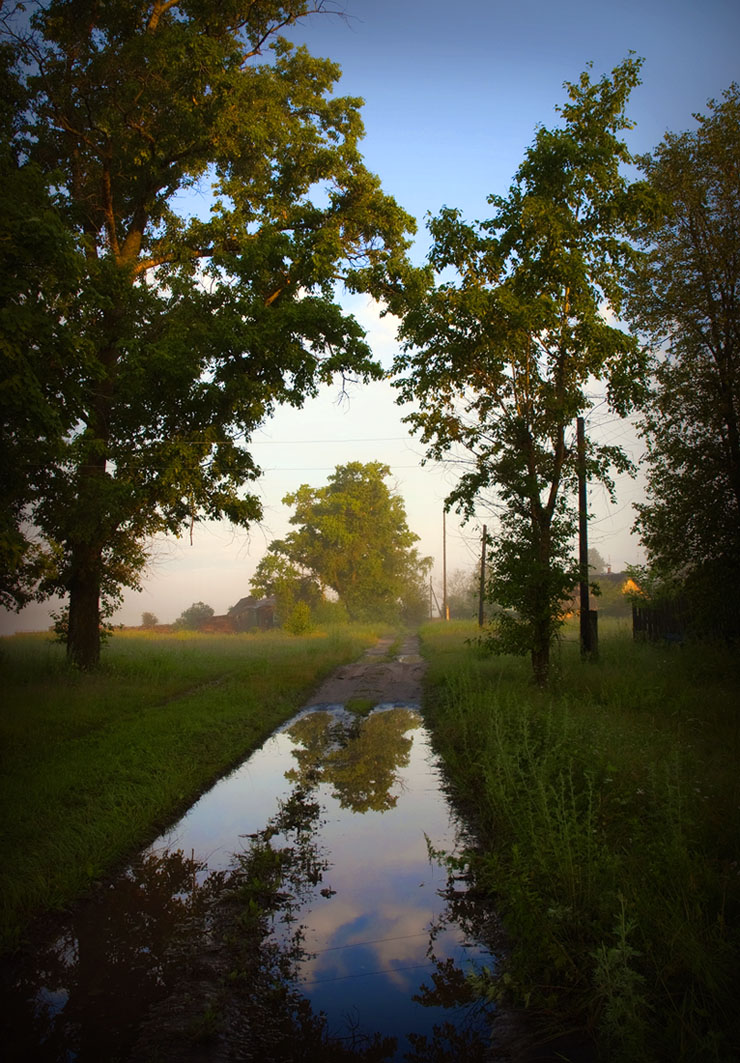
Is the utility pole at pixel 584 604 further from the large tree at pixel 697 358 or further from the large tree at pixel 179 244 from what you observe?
the large tree at pixel 179 244

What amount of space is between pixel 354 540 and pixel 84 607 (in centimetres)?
4363

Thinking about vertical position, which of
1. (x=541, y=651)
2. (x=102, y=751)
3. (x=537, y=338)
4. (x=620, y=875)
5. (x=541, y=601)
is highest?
(x=537, y=338)

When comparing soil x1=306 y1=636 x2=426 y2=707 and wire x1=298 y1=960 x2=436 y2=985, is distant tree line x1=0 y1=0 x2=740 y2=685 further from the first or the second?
wire x1=298 y1=960 x2=436 y2=985

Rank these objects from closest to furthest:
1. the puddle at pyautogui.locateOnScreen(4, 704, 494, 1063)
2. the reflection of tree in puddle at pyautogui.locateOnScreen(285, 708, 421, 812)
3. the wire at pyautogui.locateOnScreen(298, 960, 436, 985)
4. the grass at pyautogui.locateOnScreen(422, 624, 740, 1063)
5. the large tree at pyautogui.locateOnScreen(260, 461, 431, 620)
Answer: the grass at pyautogui.locateOnScreen(422, 624, 740, 1063)
the puddle at pyautogui.locateOnScreen(4, 704, 494, 1063)
the wire at pyautogui.locateOnScreen(298, 960, 436, 985)
the reflection of tree in puddle at pyautogui.locateOnScreen(285, 708, 421, 812)
the large tree at pyautogui.locateOnScreen(260, 461, 431, 620)

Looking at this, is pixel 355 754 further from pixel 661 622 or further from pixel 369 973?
pixel 661 622

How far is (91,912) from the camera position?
5008mm

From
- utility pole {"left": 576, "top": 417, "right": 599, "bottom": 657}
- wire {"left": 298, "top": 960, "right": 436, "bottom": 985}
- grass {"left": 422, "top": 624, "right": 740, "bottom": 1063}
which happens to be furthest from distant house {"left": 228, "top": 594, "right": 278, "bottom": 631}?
wire {"left": 298, "top": 960, "right": 436, "bottom": 985}

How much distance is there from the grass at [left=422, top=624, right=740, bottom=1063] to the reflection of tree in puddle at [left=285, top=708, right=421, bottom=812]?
3.52 ft

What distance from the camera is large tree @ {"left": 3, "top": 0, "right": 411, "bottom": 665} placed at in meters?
13.9

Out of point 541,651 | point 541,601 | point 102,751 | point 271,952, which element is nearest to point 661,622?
point 541,651

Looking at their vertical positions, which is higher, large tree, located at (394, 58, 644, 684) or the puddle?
large tree, located at (394, 58, 644, 684)

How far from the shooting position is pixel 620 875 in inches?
176

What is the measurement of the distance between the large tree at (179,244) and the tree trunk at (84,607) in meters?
0.04

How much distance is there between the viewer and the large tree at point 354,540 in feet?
191
